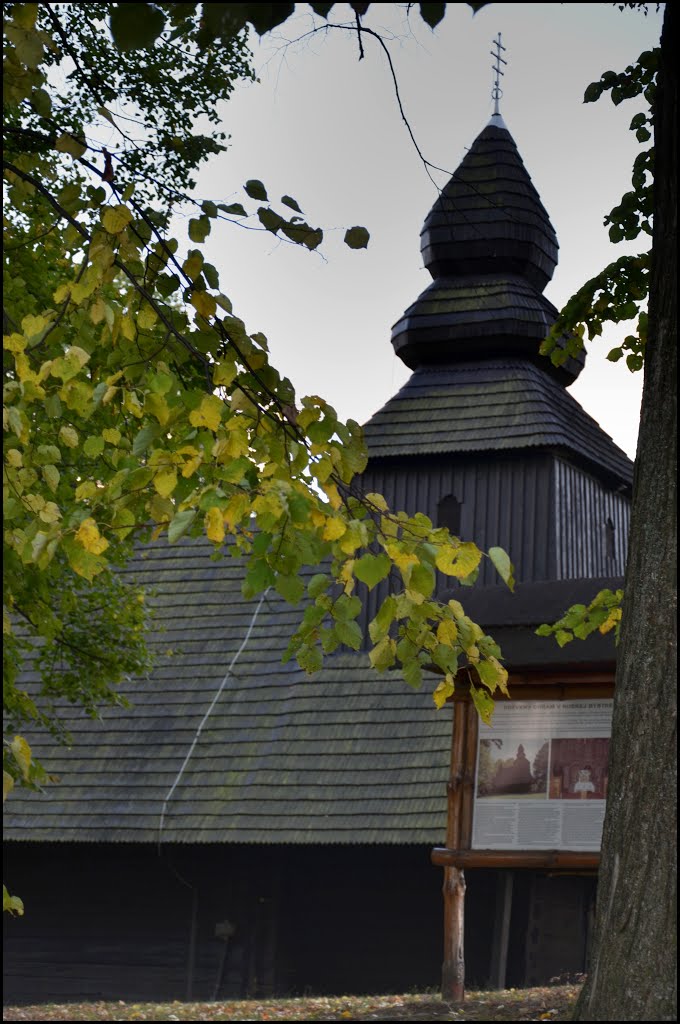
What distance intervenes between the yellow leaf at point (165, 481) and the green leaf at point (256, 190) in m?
0.96

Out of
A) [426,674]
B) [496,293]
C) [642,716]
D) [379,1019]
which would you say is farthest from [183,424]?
[496,293]

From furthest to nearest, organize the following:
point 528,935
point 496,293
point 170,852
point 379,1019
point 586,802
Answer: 1. point 496,293
2. point 170,852
3. point 528,935
4. point 586,802
5. point 379,1019

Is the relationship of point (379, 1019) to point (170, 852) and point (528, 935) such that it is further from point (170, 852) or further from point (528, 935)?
point (170, 852)

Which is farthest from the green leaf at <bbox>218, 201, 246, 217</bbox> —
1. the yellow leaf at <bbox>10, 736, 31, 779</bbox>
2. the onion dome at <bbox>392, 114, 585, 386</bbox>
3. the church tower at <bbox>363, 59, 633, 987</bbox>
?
the onion dome at <bbox>392, 114, 585, 386</bbox>

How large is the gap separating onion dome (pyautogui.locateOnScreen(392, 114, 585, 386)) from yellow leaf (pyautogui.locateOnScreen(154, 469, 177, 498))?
14773mm

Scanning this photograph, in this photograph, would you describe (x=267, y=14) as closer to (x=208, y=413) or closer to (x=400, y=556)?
(x=208, y=413)

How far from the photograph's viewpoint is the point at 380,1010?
8172mm

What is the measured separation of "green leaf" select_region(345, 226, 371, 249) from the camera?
461 centimetres

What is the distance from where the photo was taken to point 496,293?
18828 mm

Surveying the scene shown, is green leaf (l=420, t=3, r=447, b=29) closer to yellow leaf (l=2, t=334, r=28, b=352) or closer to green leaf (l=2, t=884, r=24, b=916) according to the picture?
yellow leaf (l=2, t=334, r=28, b=352)

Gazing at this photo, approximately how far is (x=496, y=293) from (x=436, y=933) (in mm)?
8124

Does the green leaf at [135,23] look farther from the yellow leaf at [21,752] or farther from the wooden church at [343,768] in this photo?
the wooden church at [343,768]

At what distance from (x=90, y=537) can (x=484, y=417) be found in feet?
46.6

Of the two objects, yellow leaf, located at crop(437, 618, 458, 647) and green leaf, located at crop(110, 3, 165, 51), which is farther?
yellow leaf, located at crop(437, 618, 458, 647)
